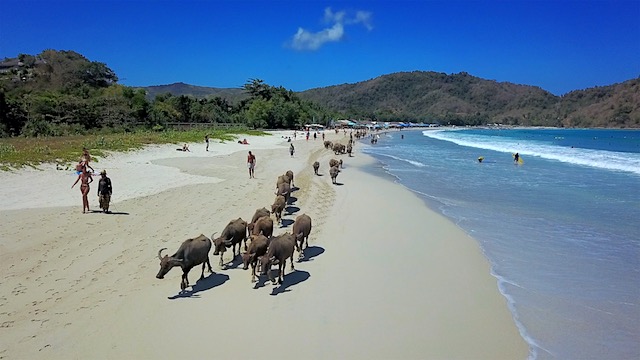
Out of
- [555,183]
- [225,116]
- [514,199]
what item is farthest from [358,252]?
[225,116]

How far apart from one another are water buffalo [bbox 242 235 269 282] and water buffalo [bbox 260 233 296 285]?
1.10 feet

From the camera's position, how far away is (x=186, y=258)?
839 centimetres

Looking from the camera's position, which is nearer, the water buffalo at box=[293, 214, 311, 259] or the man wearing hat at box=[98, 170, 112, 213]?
the water buffalo at box=[293, 214, 311, 259]

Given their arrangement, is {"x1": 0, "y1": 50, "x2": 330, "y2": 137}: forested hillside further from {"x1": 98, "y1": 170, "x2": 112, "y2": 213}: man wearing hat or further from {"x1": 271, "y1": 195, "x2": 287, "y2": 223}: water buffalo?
{"x1": 271, "y1": 195, "x2": 287, "y2": 223}: water buffalo

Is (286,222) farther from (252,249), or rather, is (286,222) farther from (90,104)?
(90,104)

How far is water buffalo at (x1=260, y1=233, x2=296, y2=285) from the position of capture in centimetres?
846

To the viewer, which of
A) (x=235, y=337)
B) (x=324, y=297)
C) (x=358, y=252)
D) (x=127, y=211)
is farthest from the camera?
(x=127, y=211)

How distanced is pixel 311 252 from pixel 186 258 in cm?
345

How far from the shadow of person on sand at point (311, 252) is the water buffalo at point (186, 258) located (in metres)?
2.50

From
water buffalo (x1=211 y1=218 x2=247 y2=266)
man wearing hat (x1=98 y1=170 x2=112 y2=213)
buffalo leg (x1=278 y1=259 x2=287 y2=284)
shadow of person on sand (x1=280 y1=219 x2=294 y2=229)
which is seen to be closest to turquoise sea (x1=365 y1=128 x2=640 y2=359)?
buffalo leg (x1=278 y1=259 x2=287 y2=284)

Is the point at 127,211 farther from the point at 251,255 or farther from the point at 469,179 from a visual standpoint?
the point at 469,179

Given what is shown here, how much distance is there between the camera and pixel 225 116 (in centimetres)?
8238

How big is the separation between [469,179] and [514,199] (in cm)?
642

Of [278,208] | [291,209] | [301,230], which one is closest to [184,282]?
[301,230]
